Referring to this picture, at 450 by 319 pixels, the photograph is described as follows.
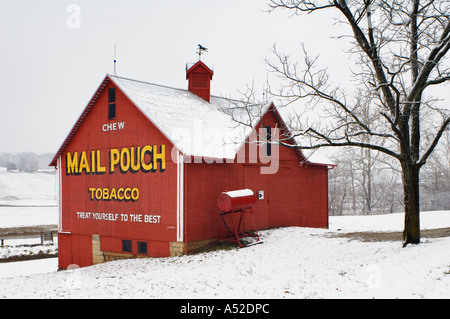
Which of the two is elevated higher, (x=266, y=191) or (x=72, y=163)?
(x=72, y=163)

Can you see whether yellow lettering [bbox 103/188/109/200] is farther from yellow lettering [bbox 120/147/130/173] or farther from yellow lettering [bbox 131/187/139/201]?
yellow lettering [bbox 131/187/139/201]

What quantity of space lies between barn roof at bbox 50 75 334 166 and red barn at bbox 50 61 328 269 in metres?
0.06

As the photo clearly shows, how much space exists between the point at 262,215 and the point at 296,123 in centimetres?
658

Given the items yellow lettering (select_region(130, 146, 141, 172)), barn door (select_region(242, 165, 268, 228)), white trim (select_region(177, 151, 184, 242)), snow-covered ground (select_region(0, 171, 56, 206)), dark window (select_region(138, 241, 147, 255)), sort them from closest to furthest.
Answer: white trim (select_region(177, 151, 184, 242)) → dark window (select_region(138, 241, 147, 255)) → yellow lettering (select_region(130, 146, 141, 172)) → barn door (select_region(242, 165, 268, 228)) → snow-covered ground (select_region(0, 171, 56, 206))

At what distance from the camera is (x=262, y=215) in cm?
1852

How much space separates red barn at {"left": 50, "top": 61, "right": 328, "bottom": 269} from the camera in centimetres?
1567

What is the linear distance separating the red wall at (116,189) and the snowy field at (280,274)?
1491 millimetres

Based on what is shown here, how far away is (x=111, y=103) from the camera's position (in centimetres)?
1798

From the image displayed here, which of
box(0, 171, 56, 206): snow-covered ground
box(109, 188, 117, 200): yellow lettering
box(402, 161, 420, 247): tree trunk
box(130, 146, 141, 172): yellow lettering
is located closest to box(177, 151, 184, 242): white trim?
box(130, 146, 141, 172): yellow lettering

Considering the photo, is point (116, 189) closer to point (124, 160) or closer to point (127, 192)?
point (127, 192)

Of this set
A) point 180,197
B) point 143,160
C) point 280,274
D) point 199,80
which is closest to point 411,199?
point 280,274

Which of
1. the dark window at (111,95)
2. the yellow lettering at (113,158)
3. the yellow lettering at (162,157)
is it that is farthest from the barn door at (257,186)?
the dark window at (111,95)

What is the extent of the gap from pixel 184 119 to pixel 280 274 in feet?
27.9

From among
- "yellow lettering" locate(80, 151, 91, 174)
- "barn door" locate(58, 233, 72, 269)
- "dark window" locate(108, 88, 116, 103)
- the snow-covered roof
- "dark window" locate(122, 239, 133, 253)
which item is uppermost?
"dark window" locate(108, 88, 116, 103)
